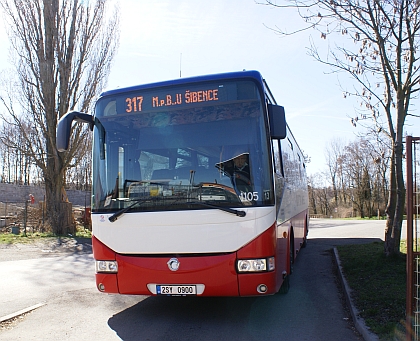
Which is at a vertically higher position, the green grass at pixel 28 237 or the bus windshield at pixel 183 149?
the bus windshield at pixel 183 149

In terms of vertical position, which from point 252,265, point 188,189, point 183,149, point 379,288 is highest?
point 183,149

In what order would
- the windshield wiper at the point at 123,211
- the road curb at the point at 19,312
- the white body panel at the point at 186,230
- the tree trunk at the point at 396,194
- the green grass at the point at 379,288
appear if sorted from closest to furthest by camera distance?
1. the green grass at the point at 379,288
2. the white body panel at the point at 186,230
3. the windshield wiper at the point at 123,211
4. the road curb at the point at 19,312
5. the tree trunk at the point at 396,194

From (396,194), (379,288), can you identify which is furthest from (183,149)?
(396,194)

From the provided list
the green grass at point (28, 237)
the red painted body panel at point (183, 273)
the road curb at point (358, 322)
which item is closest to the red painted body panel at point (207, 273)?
the red painted body panel at point (183, 273)

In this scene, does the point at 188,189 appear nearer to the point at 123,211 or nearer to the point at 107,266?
the point at 123,211

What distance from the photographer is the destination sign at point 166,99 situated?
5.77m

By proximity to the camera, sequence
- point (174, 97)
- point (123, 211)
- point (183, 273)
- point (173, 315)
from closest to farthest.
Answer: point (183, 273) → point (123, 211) → point (174, 97) → point (173, 315)

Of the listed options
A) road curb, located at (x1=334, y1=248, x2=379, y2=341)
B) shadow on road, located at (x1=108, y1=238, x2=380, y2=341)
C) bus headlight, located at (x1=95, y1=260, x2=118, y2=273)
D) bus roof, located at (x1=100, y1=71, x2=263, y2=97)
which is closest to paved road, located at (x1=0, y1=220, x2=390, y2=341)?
shadow on road, located at (x1=108, y1=238, x2=380, y2=341)

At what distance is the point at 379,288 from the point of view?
6816 mm

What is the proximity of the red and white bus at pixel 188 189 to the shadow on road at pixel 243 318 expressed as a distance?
0.51 meters

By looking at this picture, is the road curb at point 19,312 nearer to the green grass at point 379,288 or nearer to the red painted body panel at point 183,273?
the red painted body panel at point 183,273

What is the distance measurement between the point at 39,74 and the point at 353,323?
20170 millimetres

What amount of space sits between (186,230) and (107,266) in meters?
1.26

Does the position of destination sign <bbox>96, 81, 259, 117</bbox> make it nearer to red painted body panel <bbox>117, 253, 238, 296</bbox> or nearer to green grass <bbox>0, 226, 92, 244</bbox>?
red painted body panel <bbox>117, 253, 238, 296</bbox>
